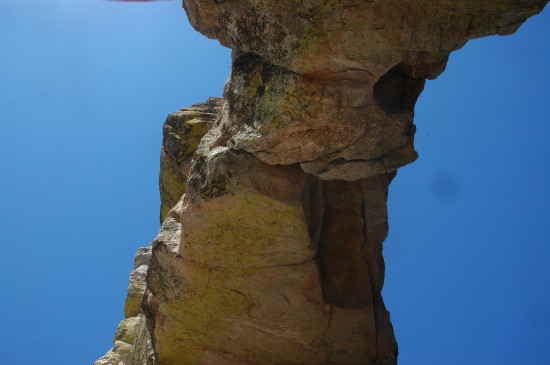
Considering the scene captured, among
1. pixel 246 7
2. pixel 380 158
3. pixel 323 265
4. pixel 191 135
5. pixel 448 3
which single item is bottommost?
pixel 323 265

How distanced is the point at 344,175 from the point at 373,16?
2.85 meters

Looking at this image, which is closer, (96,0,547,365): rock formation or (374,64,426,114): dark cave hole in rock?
(96,0,547,365): rock formation

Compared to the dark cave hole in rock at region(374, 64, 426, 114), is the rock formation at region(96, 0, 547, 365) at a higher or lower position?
lower

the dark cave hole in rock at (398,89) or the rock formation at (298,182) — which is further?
the dark cave hole in rock at (398,89)

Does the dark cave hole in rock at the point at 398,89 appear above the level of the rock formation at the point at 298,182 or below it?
above

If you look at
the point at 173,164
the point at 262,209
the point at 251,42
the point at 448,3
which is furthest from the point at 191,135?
the point at 448,3

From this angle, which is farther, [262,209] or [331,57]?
[262,209]

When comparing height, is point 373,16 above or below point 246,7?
below

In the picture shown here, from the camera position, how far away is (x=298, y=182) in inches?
396

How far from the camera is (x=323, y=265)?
38.4ft

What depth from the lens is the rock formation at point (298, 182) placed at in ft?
26.1

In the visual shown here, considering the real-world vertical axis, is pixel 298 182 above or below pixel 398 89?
below

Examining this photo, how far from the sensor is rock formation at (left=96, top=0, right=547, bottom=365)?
797 centimetres

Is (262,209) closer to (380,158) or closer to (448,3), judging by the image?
(380,158)
